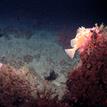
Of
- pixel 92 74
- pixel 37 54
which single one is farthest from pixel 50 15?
pixel 92 74

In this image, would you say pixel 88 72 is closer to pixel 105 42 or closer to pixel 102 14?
pixel 105 42

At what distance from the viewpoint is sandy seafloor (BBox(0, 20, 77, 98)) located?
8.58m

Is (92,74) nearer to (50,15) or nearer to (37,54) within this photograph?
(37,54)

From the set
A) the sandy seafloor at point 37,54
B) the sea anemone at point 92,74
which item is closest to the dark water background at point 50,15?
the sandy seafloor at point 37,54

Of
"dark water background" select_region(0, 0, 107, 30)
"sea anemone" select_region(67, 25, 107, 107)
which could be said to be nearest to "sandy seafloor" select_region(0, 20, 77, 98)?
"sea anemone" select_region(67, 25, 107, 107)

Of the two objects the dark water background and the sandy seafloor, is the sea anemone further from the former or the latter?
the dark water background

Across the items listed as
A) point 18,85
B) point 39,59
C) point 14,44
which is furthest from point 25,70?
point 14,44

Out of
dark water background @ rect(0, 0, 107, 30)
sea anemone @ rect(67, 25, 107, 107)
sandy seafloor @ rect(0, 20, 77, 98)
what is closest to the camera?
sea anemone @ rect(67, 25, 107, 107)

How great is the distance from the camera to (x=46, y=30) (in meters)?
14.1

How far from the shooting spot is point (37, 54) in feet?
33.2

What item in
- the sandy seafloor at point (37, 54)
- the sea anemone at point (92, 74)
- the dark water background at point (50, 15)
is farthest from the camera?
the dark water background at point (50, 15)

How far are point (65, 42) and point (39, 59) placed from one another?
2157mm

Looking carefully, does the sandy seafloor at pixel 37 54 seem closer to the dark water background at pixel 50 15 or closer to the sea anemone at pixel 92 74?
the sea anemone at pixel 92 74

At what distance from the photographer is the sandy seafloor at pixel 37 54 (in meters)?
8.58
